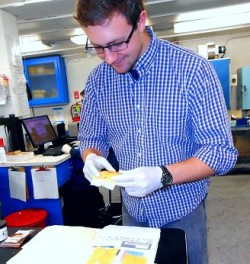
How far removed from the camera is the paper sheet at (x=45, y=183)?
2.11 metres

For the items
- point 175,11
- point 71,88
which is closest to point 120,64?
point 175,11

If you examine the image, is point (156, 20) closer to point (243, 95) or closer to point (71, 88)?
point (243, 95)

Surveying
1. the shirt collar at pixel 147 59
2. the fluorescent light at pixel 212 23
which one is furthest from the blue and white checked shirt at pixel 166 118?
the fluorescent light at pixel 212 23

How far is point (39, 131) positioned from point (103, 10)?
71.2 inches

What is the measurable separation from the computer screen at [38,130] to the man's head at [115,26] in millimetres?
1576

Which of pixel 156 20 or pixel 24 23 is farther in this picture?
pixel 156 20

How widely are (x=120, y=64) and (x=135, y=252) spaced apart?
57cm

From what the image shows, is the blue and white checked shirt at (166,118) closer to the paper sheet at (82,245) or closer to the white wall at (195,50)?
the paper sheet at (82,245)

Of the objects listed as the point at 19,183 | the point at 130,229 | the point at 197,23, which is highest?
the point at 197,23

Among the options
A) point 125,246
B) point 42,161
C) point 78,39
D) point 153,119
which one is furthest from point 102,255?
point 78,39

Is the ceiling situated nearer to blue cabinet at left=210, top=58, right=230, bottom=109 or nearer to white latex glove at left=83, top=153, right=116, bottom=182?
blue cabinet at left=210, top=58, right=230, bottom=109

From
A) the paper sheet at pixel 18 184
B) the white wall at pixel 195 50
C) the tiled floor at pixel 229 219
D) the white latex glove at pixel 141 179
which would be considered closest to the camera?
the white latex glove at pixel 141 179

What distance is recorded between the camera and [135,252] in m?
0.73

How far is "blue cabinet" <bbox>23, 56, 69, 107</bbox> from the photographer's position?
454 centimetres
